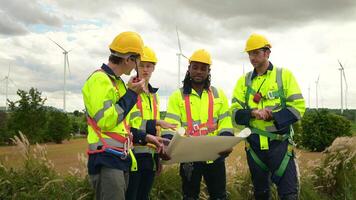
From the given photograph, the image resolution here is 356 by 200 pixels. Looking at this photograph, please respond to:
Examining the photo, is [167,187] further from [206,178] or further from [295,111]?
[295,111]

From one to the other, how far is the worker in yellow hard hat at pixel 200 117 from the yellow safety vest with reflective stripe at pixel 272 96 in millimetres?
340

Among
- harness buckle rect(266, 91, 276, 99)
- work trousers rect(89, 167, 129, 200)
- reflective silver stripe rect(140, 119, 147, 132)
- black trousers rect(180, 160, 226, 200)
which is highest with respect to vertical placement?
harness buckle rect(266, 91, 276, 99)

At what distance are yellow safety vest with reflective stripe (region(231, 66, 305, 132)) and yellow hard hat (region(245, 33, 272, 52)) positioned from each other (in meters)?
0.34

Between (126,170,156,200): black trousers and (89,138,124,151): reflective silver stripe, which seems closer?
(89,138,124,151): reflective silver stripe

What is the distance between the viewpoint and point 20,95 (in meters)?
28.2

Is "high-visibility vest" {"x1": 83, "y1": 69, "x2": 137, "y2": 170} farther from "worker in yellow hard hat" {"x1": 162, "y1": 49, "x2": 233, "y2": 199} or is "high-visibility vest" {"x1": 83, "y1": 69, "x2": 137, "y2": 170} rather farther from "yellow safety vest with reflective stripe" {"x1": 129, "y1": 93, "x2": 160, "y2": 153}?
"worker in yellow hard hat" {"x1": 162, "y1": 49, "x2": 233, "y2": 199}

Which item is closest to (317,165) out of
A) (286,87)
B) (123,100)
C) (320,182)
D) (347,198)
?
(320,182)

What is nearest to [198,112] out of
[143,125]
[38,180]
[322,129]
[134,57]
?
[143,125]

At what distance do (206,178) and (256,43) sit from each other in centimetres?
183

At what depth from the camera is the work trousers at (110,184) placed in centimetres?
363

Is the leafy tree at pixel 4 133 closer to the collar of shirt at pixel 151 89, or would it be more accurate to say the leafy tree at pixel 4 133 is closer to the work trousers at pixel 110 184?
the collar of shirt at pixel 151 89

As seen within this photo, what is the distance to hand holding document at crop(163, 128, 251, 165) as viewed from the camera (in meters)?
4.35

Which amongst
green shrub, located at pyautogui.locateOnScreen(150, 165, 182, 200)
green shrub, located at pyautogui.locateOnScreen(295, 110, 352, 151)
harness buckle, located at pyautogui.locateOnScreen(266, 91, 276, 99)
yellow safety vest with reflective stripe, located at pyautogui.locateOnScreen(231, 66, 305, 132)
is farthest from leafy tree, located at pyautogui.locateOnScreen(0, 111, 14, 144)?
harness buckle, located at pyautogui.locateOnScreen(266, 91, 276, 99)

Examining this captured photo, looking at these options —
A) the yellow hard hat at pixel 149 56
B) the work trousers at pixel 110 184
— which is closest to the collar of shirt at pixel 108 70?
the work trousers at pixel 110 184
